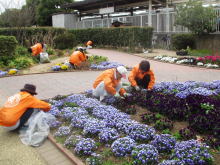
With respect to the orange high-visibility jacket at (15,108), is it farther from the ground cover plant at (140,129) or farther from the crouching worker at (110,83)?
the crouching worker at (110,83)

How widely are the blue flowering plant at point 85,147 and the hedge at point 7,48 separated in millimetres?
8687

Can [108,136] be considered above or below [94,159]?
above

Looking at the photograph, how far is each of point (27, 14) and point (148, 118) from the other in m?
14.1

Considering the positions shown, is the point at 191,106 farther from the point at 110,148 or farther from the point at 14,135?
the point at 14,135

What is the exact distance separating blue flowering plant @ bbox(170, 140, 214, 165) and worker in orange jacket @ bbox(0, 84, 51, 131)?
2565mm

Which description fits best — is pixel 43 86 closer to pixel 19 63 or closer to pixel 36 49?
pixel 19 63

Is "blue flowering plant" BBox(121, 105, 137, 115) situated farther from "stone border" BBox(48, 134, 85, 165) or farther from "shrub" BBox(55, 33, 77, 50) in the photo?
"shrub" BBox(55, 33, 77, 50)

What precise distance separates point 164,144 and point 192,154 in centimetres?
47

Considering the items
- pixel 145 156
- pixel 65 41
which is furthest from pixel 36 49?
pixel 145 156

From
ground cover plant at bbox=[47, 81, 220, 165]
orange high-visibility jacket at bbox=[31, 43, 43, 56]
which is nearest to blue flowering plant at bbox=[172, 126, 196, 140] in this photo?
ground cover plant at bbox=[47, 81, 220, 165]

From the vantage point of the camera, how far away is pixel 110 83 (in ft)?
17.5

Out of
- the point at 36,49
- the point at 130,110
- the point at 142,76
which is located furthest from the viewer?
the point at 36,49

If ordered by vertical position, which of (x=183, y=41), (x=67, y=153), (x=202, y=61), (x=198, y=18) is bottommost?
(x=67, y=153)

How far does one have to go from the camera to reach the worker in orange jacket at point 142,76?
5855 mm
